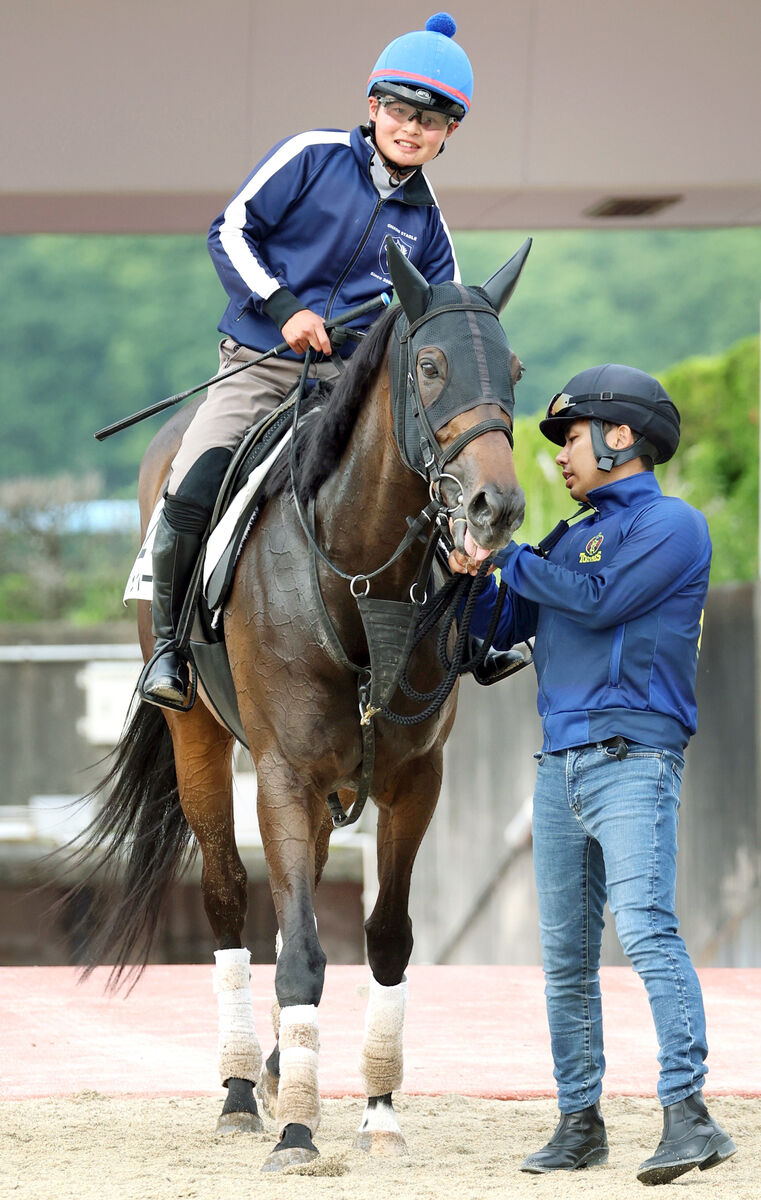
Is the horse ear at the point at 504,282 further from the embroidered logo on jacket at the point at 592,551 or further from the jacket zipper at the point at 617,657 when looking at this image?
the jacket zipper at the point at 617,657

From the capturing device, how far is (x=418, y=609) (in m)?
3.78

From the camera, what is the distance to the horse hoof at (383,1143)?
399 cm

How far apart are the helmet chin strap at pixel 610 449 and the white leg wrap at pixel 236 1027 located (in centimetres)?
177

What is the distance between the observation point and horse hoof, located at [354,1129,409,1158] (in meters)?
3.99

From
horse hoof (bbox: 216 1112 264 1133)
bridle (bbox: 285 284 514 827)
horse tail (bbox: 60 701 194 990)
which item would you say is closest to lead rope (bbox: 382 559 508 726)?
bridle (bbox: 285 284 514 827)

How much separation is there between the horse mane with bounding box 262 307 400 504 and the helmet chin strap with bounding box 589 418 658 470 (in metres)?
0.55

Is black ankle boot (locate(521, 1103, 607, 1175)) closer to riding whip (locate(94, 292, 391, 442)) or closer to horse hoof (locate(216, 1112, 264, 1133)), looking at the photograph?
horse hoof (locate(216, 1112, 264, 1133))

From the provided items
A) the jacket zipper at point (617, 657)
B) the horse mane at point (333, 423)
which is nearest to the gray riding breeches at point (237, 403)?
the horse mane at point (333, 423)

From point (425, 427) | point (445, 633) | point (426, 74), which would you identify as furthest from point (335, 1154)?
point (426, 74)

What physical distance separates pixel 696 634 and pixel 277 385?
1484 mm

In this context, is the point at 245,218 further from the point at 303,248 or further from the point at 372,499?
the point at 372,499

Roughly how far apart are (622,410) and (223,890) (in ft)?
6.40

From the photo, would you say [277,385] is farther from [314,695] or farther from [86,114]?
[86,114]

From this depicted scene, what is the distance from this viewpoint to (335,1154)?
3994mm
